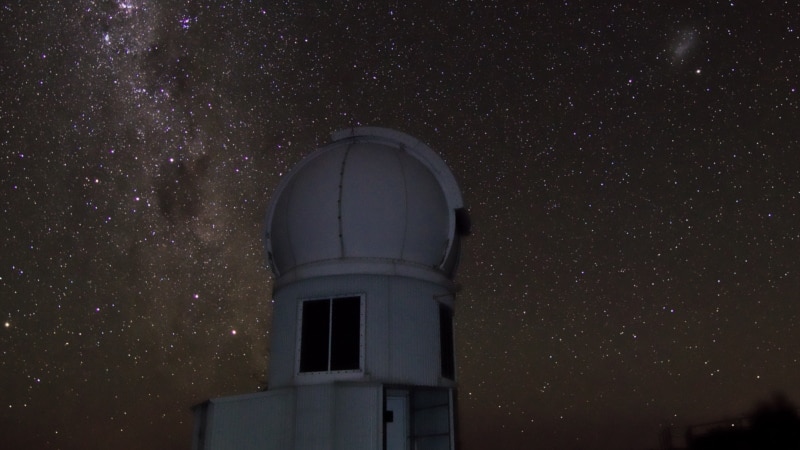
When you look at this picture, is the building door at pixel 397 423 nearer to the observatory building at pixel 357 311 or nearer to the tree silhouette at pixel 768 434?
the observatory building at pixel 357 311

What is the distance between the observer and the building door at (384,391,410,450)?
10.0m

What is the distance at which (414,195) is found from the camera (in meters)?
10.7

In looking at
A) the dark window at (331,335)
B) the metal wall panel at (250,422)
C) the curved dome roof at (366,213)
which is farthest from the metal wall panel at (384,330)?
the metal wall panel at (250,422)

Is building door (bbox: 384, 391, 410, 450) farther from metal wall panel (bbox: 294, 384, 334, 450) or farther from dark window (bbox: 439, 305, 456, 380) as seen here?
metal wall panel (bbox: 294, 384, 334, 450)

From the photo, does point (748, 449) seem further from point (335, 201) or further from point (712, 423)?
point (335, 201)

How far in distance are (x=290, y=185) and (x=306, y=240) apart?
4.34ft

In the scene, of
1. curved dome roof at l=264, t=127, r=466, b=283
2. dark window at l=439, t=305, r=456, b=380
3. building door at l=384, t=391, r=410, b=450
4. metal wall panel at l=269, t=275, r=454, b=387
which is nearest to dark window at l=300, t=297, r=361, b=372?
metal wall panel at l=269, t=275, r=454, b=387

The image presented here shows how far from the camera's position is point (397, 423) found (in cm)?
1019

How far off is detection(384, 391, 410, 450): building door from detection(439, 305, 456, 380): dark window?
0.80 m

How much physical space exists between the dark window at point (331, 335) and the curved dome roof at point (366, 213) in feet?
1.79

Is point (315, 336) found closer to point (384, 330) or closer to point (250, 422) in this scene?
point (384, 330)

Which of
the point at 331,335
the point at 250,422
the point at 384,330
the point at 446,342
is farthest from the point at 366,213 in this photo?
the point at 250,422

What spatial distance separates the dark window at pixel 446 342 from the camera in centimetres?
1033

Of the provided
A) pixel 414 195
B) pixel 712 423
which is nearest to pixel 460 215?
pixel 414 195
